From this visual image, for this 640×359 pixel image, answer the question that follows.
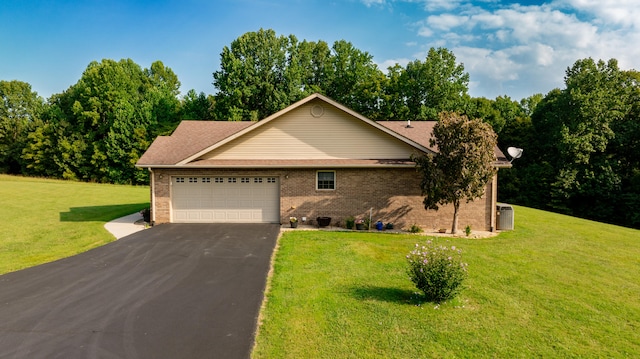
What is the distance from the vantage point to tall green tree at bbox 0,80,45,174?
47.8 metres

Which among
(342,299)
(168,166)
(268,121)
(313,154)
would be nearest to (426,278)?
(342,299)

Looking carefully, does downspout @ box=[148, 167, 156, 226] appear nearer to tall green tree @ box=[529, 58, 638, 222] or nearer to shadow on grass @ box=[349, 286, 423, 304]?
shadow on grass @ box=[349, 286, 423, 304]

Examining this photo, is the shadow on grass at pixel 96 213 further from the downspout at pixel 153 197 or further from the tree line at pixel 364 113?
the tree line at pixel 364 113

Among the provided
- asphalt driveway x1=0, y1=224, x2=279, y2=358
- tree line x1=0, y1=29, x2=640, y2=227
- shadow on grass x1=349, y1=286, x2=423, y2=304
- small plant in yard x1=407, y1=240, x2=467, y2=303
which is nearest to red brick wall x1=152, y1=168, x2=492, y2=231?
asphalt driveway x1=0, y1=224, x2=279, y2=358

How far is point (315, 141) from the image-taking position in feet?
52.7

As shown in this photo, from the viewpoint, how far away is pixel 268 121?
15828mm

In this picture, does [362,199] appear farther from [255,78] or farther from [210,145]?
[255,78]

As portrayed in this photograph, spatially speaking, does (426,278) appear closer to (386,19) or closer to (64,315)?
(64,315)

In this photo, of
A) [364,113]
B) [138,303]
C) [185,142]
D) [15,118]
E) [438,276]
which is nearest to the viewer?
[438,276]

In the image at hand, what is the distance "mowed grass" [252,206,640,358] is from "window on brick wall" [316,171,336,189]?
3970 millimetres

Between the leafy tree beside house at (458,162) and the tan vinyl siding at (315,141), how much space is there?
6.50ft

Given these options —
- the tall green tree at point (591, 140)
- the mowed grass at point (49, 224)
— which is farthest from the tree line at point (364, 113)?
the mowed grass at point (49, 224)

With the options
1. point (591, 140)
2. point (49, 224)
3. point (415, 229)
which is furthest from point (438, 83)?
point (49, 224)

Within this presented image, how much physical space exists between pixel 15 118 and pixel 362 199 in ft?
210
